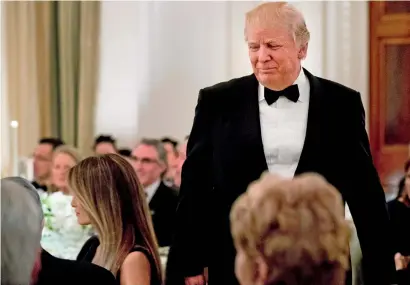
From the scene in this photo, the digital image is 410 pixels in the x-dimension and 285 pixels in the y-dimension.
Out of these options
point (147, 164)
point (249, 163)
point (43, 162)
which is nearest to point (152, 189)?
point (147, 164)

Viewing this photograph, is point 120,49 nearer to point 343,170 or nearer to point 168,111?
point 168,111

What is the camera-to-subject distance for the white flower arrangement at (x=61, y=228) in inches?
111

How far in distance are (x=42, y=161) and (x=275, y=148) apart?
77.3 inches

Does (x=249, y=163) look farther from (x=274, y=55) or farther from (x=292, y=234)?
(x=292, y=234)

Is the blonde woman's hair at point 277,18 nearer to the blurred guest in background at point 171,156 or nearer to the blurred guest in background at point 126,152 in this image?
the blurred guest in background at point 171,156

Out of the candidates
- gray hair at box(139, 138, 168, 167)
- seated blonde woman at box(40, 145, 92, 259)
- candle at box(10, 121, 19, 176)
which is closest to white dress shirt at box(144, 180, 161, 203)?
gray hair at box(139, 138, 168, 167)

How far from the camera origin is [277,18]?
2.00 m

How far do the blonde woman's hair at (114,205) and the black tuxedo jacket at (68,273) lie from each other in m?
0.39

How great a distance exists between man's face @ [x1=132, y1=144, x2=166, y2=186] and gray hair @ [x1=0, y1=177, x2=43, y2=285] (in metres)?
1.85

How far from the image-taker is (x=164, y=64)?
318cm

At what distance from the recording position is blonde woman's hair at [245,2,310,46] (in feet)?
6.56

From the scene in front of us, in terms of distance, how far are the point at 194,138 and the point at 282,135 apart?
234mm

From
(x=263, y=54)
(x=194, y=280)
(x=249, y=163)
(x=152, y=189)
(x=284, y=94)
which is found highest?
(x=263, y=54)

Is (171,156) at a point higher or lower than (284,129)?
lower
